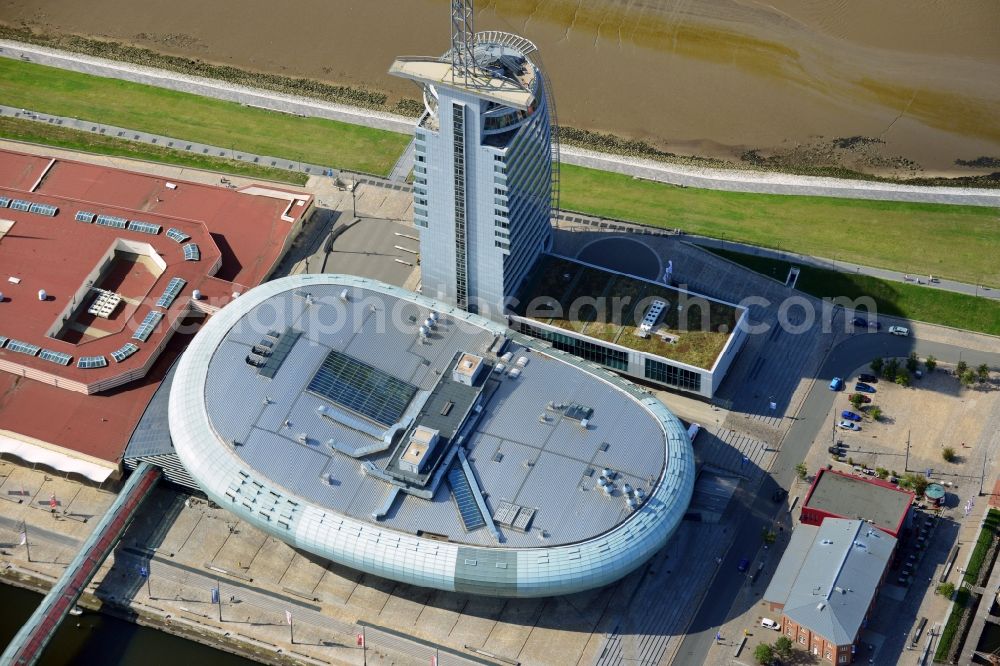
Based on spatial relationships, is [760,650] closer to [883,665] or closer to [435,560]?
[883,665]

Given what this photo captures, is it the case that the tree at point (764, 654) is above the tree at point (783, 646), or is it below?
below

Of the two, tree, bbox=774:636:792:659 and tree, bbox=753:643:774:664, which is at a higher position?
tree, bbox=774:636:792:659

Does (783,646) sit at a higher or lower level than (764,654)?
higher

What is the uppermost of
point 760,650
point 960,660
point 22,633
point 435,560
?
point 960,660

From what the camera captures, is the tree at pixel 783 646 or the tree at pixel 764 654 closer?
the tree at pixel 764 654

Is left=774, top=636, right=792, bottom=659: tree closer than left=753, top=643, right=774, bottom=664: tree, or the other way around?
left=753, top=643, right=774, bottom=664: tree

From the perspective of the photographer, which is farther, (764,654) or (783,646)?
(783,646)

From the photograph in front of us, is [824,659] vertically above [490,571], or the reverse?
[824,659]

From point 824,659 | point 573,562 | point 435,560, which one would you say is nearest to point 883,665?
point 824,659
